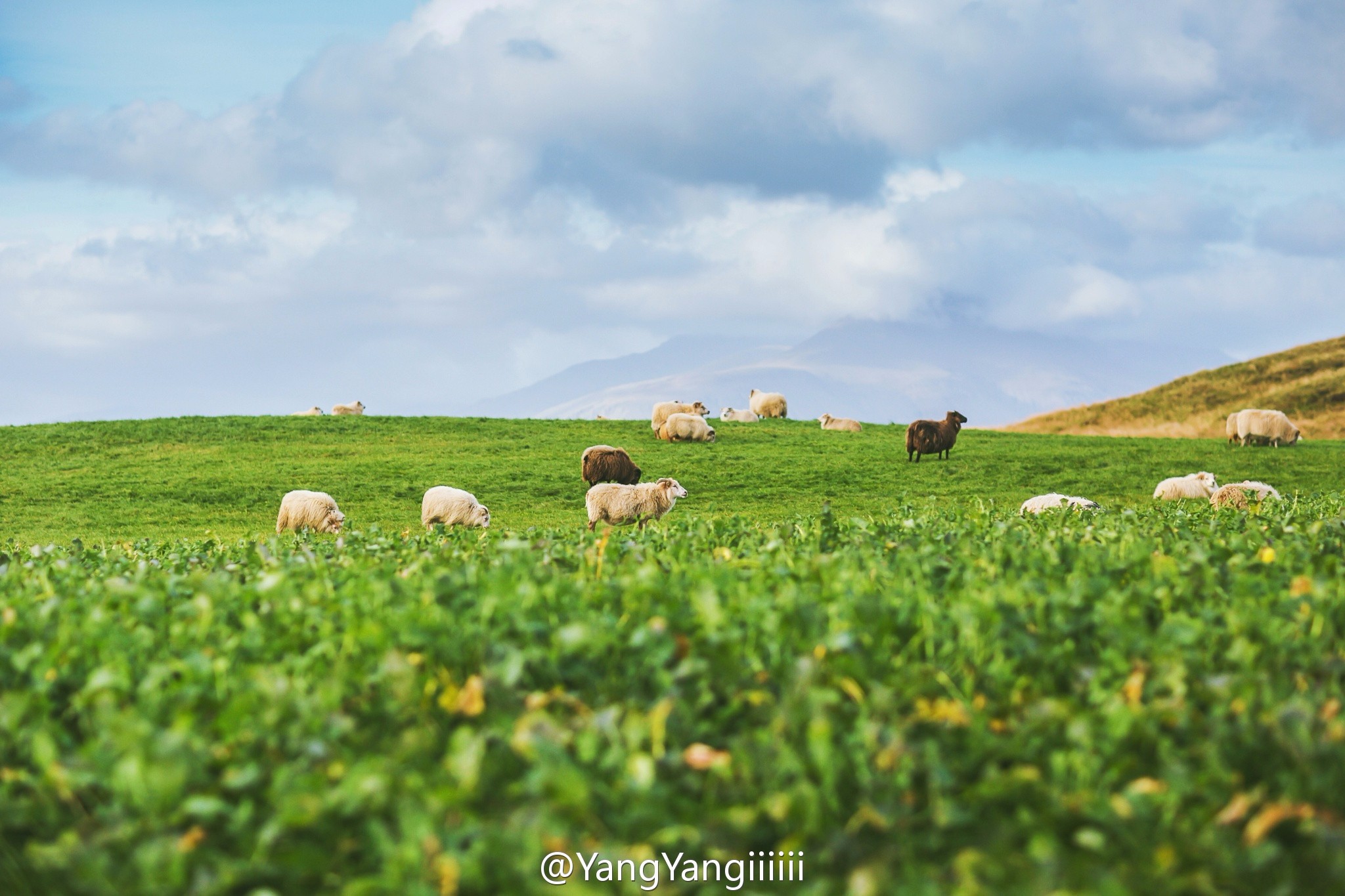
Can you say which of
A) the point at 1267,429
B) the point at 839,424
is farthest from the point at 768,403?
the point at 1267,429

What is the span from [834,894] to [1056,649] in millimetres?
1720

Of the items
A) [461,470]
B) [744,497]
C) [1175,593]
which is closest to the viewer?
[1175,593]

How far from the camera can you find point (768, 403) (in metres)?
59.7

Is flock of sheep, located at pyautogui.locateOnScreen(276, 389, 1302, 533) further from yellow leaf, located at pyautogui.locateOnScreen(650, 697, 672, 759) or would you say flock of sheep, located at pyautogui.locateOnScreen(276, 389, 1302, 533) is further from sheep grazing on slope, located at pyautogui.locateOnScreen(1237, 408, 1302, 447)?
yellow leaf, located at pyautogui.locateOnScreen(650, 697, 672, 759)

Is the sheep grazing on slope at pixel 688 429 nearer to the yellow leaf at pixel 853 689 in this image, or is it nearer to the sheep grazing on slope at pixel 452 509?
the sheep grazing on slope at pixel 452 509

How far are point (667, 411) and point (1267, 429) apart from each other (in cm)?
2631

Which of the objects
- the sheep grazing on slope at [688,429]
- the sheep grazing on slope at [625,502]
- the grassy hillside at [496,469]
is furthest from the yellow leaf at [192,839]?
the sheep grazing on slope at [688,429]

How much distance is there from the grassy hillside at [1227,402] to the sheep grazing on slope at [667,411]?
21.8 m

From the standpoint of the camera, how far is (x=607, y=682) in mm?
3670

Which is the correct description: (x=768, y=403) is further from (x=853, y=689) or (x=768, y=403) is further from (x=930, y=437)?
(x=853, y=689)

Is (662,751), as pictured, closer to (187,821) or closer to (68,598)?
(187,821)

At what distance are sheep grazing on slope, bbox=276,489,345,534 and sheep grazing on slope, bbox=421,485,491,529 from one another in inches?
80.6

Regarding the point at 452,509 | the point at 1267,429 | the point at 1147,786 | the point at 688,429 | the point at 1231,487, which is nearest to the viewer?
the point at 1147,786

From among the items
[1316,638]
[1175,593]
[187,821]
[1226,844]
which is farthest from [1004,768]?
[187,821]
